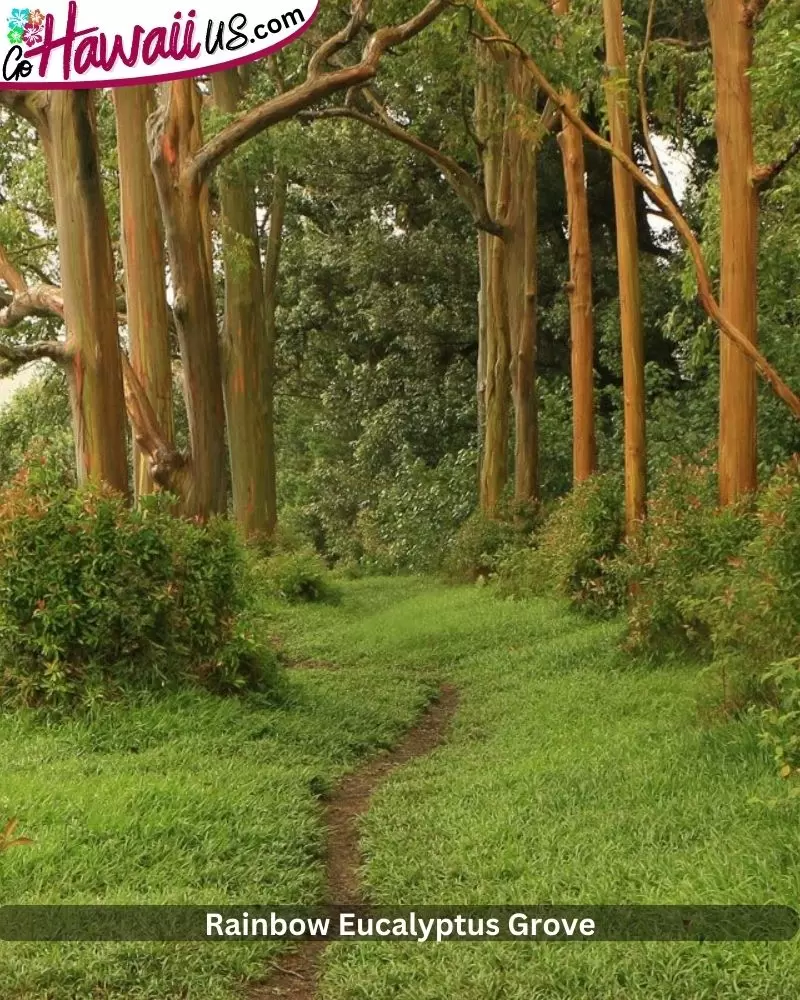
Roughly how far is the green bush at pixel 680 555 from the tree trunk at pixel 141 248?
3967 mm

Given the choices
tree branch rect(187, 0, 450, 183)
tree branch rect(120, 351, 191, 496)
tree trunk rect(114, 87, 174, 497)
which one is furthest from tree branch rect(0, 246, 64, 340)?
tree branch rect(187, 0, 450, 183)

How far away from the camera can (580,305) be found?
1262cm

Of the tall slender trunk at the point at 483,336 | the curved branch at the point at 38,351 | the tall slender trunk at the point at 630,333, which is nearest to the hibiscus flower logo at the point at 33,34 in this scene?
the curved branch at the point at 38,351

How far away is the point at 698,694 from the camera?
6309 mm

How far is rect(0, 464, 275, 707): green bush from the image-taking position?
21.6ft

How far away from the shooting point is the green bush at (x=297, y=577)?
573 inches

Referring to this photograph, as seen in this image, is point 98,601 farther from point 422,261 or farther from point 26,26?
point 422,261

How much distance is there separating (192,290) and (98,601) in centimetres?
301

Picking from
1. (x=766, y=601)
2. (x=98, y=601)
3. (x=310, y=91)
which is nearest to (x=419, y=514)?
(x=310, y=91)

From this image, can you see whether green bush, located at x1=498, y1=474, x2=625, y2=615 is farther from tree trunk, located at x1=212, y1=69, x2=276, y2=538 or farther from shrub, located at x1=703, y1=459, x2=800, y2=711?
tree trunk, located at x1=212, y1=69, x2=276, y2=538

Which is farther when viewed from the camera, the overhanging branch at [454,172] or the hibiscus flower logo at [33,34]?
the overhanging branch at [454,172]

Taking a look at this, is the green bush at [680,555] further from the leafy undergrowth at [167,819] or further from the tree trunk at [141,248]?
the tree trunk at [141,248]

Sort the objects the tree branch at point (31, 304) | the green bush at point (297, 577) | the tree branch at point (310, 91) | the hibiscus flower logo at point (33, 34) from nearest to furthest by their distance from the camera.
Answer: the hibiscus flower logo at point (33, 34) → the tree branch at point (310, 91) → the tree branch at point (31, 304) → the green bush at point (297, 577)
